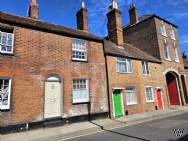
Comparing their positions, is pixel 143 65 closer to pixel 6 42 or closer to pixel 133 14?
pixel 133 14

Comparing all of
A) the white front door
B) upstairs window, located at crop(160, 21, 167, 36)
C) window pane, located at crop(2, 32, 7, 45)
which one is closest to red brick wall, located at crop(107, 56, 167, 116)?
the white front door

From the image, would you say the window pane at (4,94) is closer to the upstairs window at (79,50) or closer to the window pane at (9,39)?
the window pane at (9,39)

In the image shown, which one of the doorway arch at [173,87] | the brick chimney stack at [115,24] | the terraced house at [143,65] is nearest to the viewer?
the terraced house at [143,65]

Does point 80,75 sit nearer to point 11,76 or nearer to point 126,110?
point 11,76

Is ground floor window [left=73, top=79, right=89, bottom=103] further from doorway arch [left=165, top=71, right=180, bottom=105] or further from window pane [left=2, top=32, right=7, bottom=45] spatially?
doorway arch [left=165, top=71, right=180, bottom=105]

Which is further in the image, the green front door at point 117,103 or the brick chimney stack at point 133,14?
the brick chimney stack at point 133,14

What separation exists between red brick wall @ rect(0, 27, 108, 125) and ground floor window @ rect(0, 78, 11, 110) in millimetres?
249

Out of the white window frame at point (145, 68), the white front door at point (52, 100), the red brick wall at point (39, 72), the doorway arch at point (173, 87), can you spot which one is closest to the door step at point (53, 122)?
the white front door at point (52, 100)

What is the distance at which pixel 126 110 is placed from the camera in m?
15.8

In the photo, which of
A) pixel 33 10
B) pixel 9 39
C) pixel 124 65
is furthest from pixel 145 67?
pixel 9 39

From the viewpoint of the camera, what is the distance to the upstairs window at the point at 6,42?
10258 mm

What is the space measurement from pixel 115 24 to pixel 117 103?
9.28m

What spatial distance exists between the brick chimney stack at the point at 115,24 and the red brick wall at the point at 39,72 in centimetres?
608

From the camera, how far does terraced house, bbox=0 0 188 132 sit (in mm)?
10195
